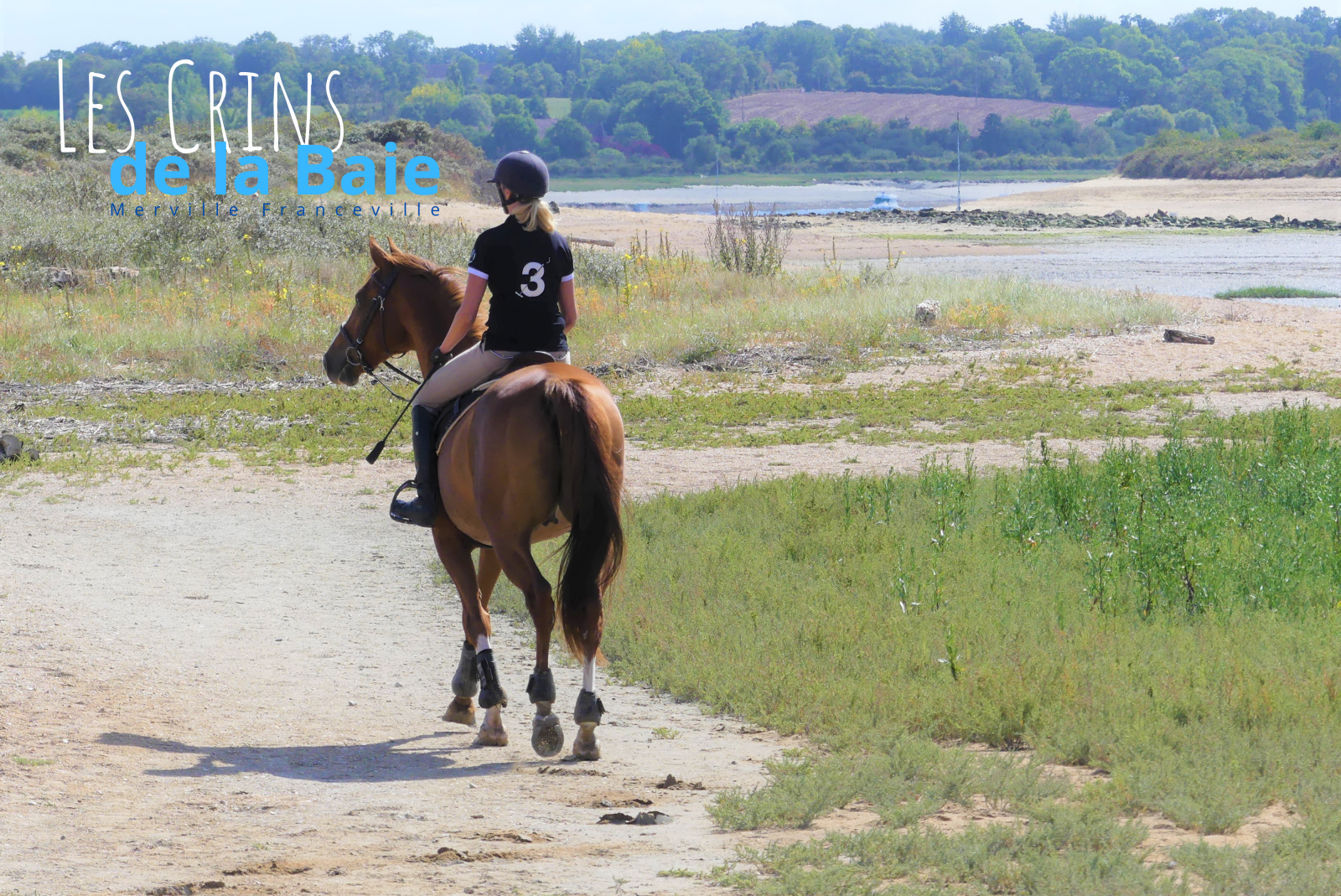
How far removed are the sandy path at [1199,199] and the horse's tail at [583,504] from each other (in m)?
66.4

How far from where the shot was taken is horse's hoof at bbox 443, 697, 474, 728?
6.60 metres

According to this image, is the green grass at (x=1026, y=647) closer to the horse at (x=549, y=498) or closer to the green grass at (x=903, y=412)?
the horse at (x=549, y=498)

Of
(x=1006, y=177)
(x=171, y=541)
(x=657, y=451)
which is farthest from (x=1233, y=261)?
(x=1006, y=177)

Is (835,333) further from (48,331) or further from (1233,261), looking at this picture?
(1233,261)

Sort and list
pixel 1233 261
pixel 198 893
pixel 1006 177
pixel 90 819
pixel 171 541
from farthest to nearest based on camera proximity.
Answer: pixel 1006 177 < pixel 1233 261 < pixel 171 541 < pixel 90 819 < pixel 198 893

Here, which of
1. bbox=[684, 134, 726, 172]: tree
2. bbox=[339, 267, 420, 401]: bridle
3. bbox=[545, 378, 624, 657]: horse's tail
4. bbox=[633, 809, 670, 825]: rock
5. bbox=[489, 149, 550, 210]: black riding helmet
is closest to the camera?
bbox=[633, 809, 670, 825]: rock

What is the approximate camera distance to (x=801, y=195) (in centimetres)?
10912

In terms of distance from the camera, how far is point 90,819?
203 inches

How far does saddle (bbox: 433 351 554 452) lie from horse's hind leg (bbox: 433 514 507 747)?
43cm

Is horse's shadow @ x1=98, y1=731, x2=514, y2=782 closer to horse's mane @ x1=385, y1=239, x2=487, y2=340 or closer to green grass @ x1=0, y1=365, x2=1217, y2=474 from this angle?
horse's mane @ x1=385, y1=239, x2=487, y2=340

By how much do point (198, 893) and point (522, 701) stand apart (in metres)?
2.80

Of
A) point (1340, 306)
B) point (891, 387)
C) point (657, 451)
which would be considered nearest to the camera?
point (657, 451)

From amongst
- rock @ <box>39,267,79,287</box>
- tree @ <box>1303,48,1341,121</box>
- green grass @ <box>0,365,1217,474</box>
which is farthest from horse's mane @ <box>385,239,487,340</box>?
tree @ <box>1303,48,1341,121</box>

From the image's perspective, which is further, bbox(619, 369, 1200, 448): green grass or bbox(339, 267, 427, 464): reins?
bbox(619, 369, 1200, 448): green grass
